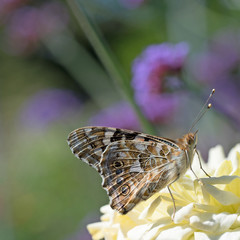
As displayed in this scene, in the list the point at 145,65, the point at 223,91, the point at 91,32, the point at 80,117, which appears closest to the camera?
the point at 91,32

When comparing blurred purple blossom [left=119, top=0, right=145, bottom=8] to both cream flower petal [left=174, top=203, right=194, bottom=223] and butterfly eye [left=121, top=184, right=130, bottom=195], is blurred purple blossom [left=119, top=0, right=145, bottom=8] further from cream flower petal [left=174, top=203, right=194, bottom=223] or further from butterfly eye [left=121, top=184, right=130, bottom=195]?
cream flower petal [left=174, top=203, right=194, bottom=223]

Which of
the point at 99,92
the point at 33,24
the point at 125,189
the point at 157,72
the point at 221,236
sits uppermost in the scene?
the point at 33,24

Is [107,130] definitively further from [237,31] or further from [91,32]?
[237,31]

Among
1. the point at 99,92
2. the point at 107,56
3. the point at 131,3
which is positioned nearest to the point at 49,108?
the point at 99,92

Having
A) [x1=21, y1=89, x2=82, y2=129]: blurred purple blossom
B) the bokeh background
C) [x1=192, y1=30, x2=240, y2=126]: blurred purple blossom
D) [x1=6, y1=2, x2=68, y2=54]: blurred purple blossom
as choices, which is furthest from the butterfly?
[x1=21, y1=89, x2=82, y2=129]: blurred purple blossom

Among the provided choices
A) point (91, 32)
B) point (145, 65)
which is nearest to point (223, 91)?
point (145, 65)

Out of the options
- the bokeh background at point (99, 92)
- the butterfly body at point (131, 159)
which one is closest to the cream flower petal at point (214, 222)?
the butterfly body at point (131, 159)

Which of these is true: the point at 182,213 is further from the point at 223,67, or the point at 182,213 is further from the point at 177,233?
the point at 223,67
